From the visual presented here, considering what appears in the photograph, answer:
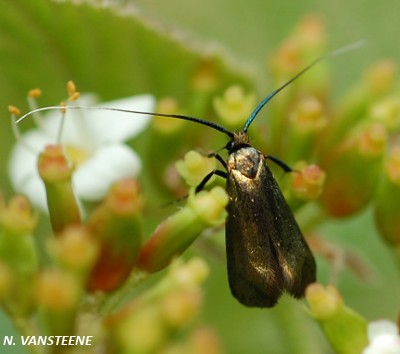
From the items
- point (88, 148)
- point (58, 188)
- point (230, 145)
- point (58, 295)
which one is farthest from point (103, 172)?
point (58, 295)

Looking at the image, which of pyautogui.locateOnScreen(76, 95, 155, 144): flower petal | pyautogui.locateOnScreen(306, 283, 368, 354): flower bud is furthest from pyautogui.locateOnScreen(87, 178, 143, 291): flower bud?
pyautogui.locateOnScreen(76, 95, 155, 144): flower petal

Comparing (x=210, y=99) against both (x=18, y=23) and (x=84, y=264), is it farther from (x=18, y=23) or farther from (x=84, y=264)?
(x=84, y=264)

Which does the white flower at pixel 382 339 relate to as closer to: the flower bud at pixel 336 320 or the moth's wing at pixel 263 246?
the flower bud at pixel 336 320

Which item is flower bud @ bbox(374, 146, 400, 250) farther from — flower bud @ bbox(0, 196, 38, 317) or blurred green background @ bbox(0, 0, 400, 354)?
flower bud @ bbox(0, 196, 38, 317)

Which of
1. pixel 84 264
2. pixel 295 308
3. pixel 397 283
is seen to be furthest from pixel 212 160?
pixel 397 283

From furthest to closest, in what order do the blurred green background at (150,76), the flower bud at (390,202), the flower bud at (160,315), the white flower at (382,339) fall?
the blurred green background at (150,76), the flower bud at (390,202), the white flower at (382,339), the flower bud at (160,315)

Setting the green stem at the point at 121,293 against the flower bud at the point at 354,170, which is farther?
the flower bud at the point at 354,170

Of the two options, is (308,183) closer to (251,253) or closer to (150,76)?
(251,253)

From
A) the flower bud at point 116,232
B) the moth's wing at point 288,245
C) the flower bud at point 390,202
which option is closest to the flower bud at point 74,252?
the flower bud at point 116,232

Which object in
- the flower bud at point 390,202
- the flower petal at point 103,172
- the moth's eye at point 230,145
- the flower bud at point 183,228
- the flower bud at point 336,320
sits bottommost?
the flower bud at point 336,320
